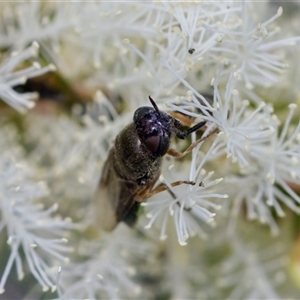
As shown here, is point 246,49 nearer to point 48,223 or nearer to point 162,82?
point 162,82

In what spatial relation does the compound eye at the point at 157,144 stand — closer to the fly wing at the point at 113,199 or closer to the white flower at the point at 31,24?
the fly wing at the point at 113,199

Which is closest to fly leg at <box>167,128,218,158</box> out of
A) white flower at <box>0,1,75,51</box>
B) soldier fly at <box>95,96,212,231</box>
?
soldier fly at <box>95,96,212,231</box>

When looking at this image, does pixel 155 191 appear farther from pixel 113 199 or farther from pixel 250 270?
pixel 250 270

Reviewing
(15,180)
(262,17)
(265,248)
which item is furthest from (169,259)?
(262,17)

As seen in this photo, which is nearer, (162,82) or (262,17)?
(162,82)

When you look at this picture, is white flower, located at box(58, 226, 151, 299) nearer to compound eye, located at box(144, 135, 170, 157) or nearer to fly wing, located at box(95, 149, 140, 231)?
fly wing, located at box(95, 149, 140, 231)
